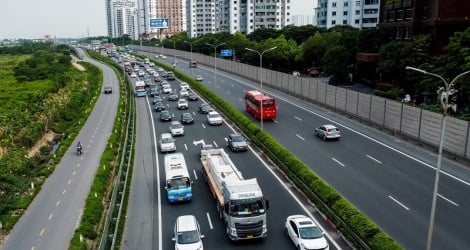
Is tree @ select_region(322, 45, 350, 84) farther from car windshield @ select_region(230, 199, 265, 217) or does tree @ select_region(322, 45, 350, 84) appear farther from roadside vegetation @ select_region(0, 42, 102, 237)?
car windshield @ select_region(230, 199, 265, 217)

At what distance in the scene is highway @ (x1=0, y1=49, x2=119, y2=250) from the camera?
87.2 feet

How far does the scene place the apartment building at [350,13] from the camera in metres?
143

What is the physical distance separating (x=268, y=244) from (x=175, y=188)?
876cm

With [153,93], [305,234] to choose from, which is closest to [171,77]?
[153,93]

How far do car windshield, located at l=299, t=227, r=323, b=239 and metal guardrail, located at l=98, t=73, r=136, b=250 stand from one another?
33.4 feet

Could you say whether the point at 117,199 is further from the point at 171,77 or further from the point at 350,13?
the point at 350,13

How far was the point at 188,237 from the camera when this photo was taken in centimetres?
2355

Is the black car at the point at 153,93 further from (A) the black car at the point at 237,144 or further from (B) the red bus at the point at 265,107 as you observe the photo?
(A) the black car at the point at 237,144

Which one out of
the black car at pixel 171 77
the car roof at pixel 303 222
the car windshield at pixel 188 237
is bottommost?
the car windshield at pixel 188 237

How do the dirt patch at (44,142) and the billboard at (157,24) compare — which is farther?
the billboard at (157,24)

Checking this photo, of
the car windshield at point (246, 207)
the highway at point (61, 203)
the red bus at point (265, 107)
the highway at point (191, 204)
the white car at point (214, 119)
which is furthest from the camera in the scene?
the white car at point (214, 119)

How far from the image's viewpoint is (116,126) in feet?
182

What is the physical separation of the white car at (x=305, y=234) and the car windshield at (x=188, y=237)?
17.7 ft

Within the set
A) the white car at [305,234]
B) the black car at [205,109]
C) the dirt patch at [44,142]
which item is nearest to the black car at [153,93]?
the black car at [205,109]
